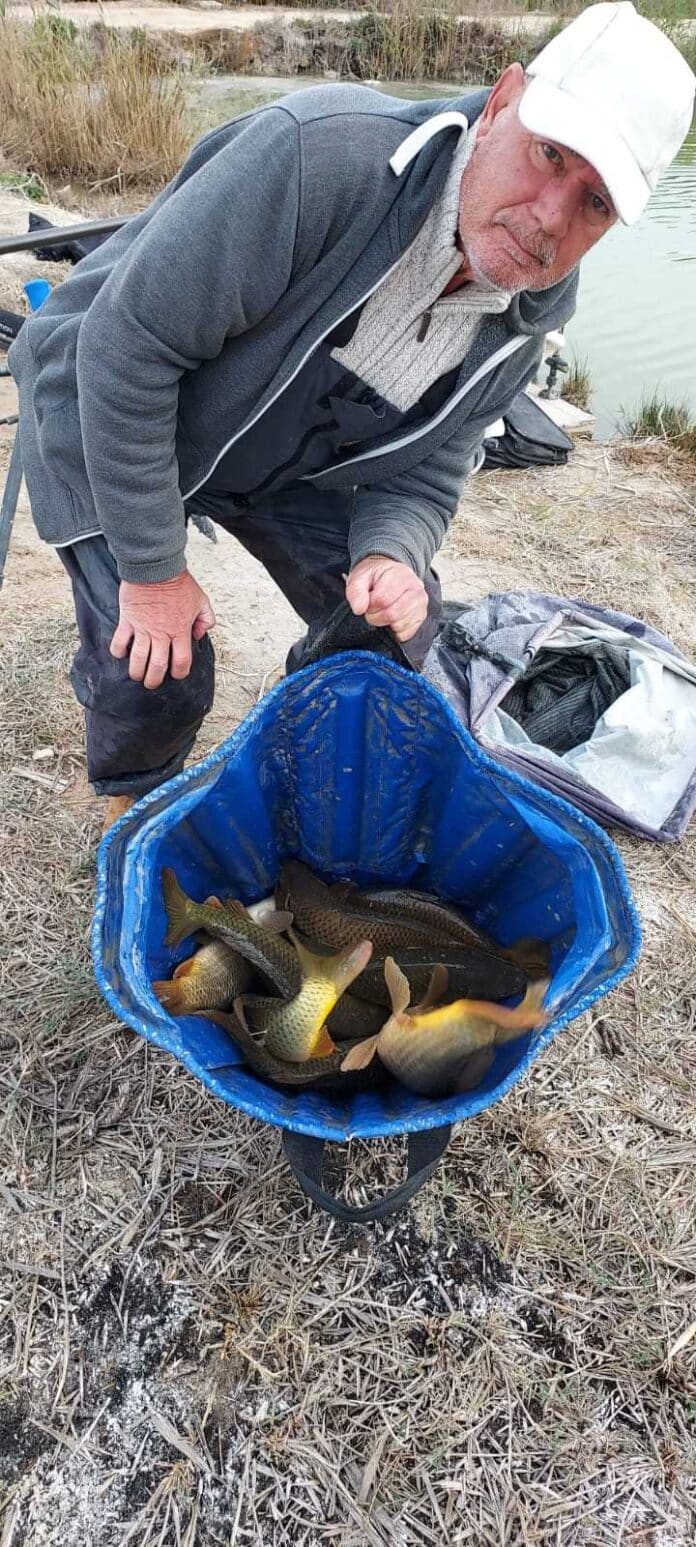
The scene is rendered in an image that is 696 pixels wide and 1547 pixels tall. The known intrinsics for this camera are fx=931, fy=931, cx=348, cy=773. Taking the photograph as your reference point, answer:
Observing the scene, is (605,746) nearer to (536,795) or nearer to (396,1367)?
(536,795)

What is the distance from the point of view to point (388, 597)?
5.13 ft

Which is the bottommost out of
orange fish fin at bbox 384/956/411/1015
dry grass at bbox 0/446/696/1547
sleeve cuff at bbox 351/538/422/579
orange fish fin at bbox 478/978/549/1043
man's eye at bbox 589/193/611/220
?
dry grass at bbox 0/446/696/1547

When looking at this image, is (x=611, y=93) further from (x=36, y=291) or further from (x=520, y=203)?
(x=36, y=291)

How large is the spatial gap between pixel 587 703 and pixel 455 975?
133 cm

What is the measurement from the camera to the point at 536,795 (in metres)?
1.48

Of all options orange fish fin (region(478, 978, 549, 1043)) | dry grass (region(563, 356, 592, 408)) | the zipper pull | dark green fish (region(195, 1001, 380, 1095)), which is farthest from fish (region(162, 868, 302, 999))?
dry grass (region(563, 356, 592, 408))

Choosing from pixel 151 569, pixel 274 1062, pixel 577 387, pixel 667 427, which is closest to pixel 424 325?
pixel 151 569

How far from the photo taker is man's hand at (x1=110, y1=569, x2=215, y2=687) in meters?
1.61

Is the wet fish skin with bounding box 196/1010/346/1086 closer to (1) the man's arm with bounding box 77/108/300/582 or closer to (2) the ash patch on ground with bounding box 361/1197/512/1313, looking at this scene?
(2) the ash patch on ground with bounding box 361/1197/512/1313

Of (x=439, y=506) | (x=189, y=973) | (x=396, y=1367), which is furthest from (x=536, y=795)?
(x=396, y=1367)

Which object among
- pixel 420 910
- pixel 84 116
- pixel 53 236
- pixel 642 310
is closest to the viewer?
pixel 420 910

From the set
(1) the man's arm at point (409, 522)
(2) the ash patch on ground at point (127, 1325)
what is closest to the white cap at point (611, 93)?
(1) the man's arm at point (409, 522)

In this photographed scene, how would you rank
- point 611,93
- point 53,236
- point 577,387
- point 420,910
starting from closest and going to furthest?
point 611,93 → point 420,910 → point 53,236 → point 577,387

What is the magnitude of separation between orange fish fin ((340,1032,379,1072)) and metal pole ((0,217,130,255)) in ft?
5.99
